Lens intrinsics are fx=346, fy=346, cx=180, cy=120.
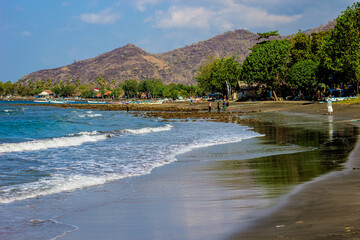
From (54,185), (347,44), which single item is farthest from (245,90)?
(54,185)

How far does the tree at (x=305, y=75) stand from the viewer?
70.8 m

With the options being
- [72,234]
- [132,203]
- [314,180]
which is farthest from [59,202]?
[314,180]

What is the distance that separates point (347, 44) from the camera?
5694 centimetres

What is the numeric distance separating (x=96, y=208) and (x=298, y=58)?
84.2 meters

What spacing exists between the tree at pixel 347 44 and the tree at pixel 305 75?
11.4m

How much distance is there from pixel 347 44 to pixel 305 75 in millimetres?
14836

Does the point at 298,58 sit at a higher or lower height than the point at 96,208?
higher

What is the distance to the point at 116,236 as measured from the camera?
5.33 meters

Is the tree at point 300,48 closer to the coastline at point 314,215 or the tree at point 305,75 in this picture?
the tree at point 305,75

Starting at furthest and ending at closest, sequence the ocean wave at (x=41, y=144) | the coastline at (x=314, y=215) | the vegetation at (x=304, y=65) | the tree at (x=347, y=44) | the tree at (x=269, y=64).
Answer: the tree at (x=269, y=64)
the vegetation at (x=304, y=65)
the tree at (x=347, y=44)
the ocean wave at (x=41, y=144)
the coastline at (x=314, y=215)

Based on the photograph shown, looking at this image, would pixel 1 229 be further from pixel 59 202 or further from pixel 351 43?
pixel 351 43

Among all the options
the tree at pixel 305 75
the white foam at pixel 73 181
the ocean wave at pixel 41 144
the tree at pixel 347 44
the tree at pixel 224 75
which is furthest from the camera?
the tree at pixel 224 75

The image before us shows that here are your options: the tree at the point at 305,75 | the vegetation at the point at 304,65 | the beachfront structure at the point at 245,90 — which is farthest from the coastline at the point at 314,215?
the beachfront structure at the point at 245,90

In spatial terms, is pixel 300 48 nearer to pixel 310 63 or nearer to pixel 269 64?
pixel 269 64
